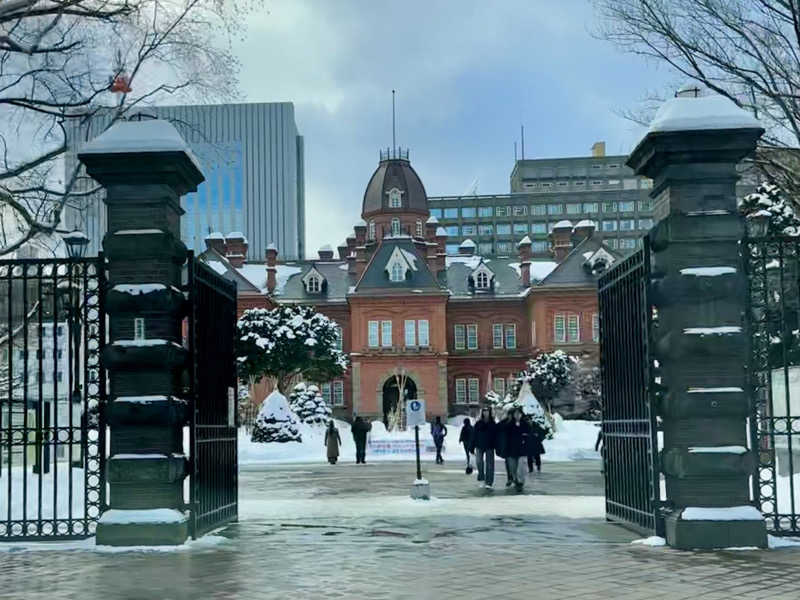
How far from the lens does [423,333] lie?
2687 inches

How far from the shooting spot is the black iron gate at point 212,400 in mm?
10953

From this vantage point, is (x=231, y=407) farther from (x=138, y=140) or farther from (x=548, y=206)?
(x=548, y=206)

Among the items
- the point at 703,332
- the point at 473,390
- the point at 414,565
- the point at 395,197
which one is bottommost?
the point at 414,565

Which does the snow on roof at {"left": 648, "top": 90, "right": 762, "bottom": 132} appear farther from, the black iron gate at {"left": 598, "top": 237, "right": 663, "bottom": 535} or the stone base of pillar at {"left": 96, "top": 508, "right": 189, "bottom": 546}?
the stone base of pillar at {"left": 96, "top": 508, "right": 189, "bottom": 546}

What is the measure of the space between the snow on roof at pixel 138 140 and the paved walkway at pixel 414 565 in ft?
13.4

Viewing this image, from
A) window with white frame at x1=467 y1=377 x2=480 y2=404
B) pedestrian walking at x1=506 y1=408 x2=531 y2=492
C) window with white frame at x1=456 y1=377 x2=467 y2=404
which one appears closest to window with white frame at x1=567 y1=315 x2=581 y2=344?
window with white frame at x1=467 y1=377 x2=480 y2=404

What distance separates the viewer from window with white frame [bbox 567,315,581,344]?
67.1m

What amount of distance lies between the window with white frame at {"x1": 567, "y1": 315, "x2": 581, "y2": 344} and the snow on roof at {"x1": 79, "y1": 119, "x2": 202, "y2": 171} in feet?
190

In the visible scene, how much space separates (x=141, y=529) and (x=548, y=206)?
4566 inches

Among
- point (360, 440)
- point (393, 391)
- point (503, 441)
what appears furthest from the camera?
point (393, 391)

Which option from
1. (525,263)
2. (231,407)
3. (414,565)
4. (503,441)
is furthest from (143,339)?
(525,263)

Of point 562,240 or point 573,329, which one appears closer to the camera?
point 573,329

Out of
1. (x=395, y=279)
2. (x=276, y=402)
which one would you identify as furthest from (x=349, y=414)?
(x=276, y=402)

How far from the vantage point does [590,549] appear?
9.86 meters
